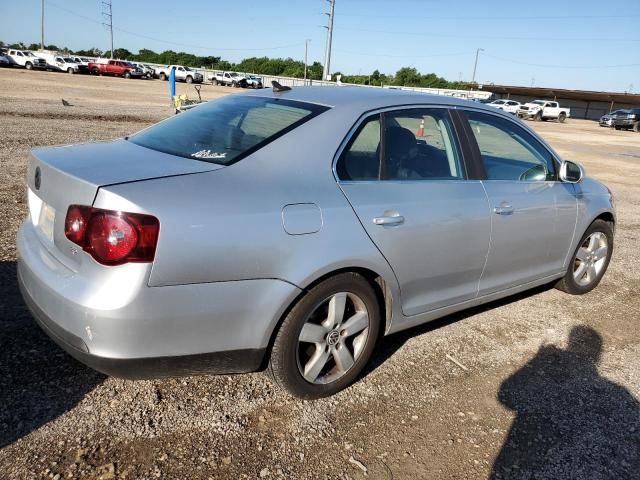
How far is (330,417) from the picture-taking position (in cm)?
281

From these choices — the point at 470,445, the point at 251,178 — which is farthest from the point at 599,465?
the point at 251,178

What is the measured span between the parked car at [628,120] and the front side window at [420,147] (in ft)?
147

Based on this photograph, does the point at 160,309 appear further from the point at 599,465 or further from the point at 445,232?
the point at 599,465

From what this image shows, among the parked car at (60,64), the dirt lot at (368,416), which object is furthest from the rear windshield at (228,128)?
the parked car at (60,64)

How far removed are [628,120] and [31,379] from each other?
47.1 metres

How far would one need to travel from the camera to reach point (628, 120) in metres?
41.0

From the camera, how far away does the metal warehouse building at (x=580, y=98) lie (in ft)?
205

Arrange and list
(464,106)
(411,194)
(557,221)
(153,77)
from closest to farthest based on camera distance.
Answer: (411,194) < (464,106) < (557,221) < (153,77)

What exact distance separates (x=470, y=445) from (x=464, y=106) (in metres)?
2.19

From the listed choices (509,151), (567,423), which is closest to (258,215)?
(567,423)

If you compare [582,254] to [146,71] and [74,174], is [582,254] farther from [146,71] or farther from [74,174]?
[146,71]

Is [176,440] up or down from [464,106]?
down

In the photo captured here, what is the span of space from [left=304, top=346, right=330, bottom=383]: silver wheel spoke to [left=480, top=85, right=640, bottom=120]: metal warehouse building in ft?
229

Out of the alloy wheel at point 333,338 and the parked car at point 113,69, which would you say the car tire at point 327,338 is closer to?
the alloy wheel at point 333,338
